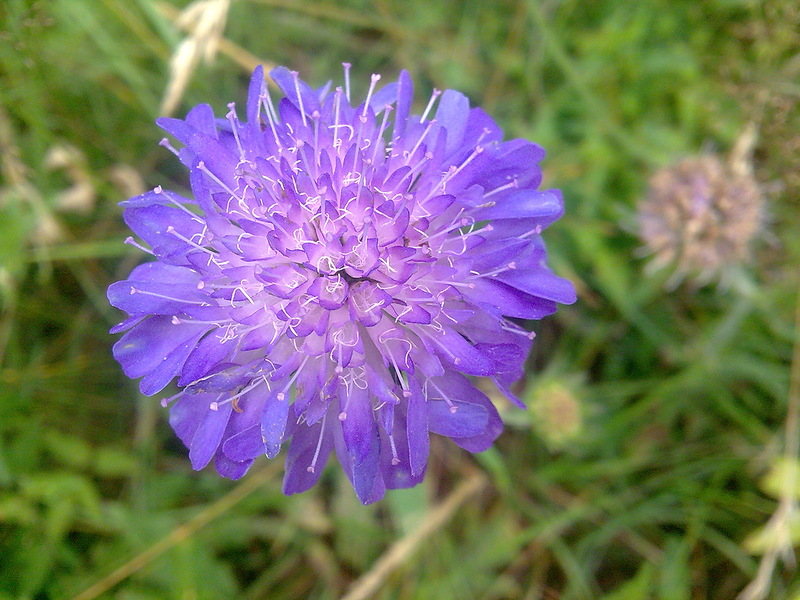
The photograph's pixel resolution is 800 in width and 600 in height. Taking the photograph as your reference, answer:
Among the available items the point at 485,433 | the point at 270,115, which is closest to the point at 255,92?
the point at 270,115

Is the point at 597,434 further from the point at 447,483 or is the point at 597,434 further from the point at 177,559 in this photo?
the point at 177,559

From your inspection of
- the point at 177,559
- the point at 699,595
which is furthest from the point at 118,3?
the point at 699,595

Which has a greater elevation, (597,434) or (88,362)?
(597,434)

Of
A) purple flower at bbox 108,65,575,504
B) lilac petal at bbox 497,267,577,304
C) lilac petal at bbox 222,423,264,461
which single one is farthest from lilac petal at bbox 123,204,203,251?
lilac petal at bbox 497,267,577,304

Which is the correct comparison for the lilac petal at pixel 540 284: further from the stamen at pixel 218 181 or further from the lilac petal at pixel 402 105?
the stamen at pixel 218 181

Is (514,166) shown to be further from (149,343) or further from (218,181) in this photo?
(149,343)

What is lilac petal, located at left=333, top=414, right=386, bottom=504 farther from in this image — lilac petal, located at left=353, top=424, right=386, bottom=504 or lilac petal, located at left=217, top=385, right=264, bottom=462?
lilac petal, located at left=217, top=385, right=264, bottom=462
